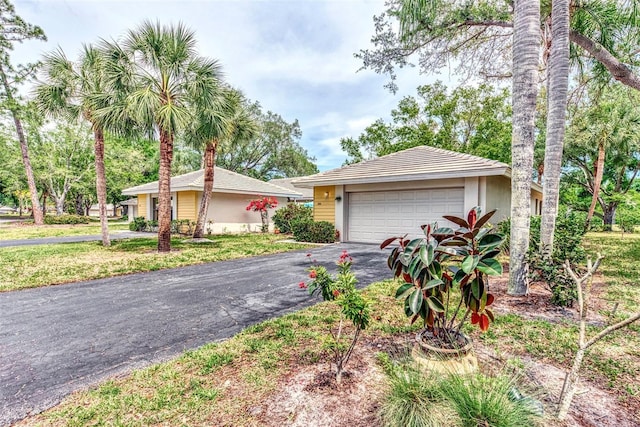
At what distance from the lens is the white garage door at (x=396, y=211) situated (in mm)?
10953

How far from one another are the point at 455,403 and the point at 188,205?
18417mm

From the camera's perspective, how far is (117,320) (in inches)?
166

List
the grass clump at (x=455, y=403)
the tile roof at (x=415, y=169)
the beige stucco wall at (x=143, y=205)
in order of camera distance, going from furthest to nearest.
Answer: the beige stucco wall at (x=143, y=205) → the tile roof at (x=415, y=169) → the grass clump at (x=455, y=403)

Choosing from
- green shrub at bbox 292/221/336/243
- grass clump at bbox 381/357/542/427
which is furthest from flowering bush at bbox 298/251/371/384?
green shrub at bbox 292/221/336/243

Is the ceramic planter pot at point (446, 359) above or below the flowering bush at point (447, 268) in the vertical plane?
below

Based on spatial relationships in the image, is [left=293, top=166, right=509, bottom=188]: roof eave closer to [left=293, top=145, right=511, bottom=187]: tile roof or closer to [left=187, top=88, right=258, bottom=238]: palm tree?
[left=293, top=145, right=511, bottom=187]: tile roof

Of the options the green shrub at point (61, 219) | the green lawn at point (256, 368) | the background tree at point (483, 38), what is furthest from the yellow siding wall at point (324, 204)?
the green shrub at point (61, 219)

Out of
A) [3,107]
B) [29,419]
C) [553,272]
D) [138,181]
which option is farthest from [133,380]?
[138,181]

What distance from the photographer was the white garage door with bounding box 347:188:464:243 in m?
11.0

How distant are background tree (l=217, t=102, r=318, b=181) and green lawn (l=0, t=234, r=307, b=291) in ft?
83.2

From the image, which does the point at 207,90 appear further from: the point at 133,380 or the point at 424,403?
the point at 424,403

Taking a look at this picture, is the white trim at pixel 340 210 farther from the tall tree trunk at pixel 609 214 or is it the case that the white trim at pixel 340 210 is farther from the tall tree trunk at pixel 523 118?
the tall tree trunk at pixel 609 214

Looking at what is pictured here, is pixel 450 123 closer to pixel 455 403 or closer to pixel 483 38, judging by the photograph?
pixel 483 38

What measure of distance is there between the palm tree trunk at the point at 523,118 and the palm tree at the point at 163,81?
8.63m
